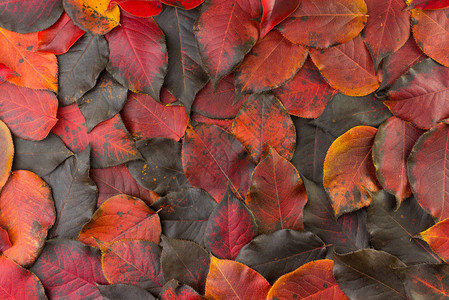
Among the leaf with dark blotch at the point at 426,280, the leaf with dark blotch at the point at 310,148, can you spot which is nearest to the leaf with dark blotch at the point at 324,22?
the leaf with dark blotch at the point at 310,148

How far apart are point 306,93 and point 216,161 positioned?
18cm

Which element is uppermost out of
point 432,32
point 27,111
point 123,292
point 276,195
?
point 432,32

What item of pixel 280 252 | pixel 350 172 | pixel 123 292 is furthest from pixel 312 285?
pixel 123 292

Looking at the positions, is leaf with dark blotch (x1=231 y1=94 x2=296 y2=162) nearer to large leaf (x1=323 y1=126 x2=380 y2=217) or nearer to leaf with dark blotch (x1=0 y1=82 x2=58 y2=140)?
large leaf (x1=323 y1=126 x2=380 y2=217)

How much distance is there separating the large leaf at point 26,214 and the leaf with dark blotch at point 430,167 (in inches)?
22.3

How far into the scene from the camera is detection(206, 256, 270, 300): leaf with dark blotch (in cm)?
53

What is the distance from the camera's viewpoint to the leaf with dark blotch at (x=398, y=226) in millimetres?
543

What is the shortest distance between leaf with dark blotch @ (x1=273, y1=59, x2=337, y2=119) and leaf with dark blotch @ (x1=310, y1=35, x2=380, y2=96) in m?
0.02

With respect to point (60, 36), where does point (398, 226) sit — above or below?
below

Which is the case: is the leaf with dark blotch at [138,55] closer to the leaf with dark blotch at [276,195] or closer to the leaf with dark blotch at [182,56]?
the leaf with dark blotch at [182,56]

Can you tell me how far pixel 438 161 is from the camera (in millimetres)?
536

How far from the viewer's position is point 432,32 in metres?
0.52

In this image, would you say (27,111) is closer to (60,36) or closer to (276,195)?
(60,36)

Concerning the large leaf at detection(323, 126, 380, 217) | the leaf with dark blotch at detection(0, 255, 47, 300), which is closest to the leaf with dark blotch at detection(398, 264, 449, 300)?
the large leaf at detection(323, 126, 380, 217)
